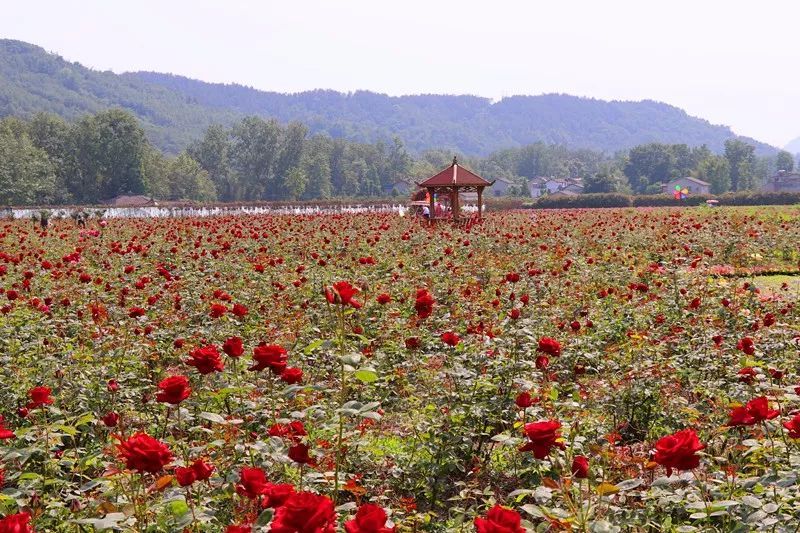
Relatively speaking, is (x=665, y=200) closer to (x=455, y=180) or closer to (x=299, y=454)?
(x=455, y=180)

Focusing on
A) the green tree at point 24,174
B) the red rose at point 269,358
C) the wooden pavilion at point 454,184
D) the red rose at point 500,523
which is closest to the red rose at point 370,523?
the red rose at point 500,523

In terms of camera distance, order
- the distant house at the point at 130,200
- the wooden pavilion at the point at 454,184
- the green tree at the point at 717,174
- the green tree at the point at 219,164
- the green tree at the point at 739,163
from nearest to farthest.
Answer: the wooden pavilion at the point at 454,184, the distant house at the point at 130,200, the green tree at the point at 219,164, the green tree at the point at 717,174, the green tree at the point at 739,163

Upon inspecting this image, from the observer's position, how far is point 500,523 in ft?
5.34

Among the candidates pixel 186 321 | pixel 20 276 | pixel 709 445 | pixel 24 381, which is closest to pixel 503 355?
pixel 709 445

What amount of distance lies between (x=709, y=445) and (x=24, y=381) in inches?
170

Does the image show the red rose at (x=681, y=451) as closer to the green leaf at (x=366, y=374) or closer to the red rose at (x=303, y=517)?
the green leaf at (x=366, y=374)

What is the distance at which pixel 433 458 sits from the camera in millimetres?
3914

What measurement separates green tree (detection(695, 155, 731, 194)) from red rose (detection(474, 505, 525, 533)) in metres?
123

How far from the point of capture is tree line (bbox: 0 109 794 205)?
78750mm

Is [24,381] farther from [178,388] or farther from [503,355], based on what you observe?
[503,355]

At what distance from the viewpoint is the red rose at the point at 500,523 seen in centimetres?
158

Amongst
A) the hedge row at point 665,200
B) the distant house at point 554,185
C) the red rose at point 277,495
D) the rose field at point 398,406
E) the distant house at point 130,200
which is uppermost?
the distant house at point 554,185

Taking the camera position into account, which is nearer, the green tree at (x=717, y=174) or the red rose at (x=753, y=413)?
the red rose at (x=753, y=413)

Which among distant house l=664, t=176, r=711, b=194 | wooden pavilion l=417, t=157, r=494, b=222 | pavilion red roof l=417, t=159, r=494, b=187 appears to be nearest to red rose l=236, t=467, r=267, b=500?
wooden pavilion l=417, t=157, r=494, b=222
